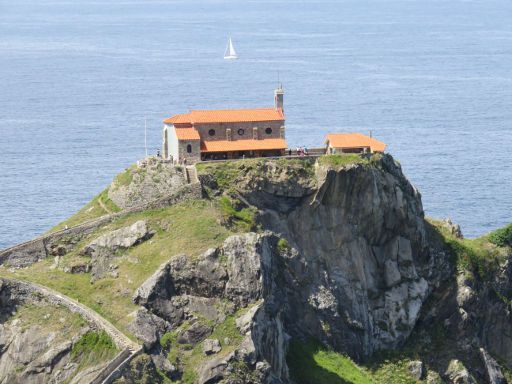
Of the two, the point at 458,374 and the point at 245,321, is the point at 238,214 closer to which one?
the point at 245,321

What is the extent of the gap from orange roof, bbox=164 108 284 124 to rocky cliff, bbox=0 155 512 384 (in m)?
5.79

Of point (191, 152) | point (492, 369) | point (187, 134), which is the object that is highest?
point (187, 134)

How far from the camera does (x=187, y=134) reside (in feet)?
406

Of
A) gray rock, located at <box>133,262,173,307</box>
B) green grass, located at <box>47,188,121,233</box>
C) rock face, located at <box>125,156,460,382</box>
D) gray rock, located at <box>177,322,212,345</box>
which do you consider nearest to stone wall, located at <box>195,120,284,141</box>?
rock face, located at <box>125,156,460,382</box>

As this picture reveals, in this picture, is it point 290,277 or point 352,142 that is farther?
point 352,142

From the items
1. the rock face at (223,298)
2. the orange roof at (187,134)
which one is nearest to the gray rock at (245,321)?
the rock face at (223,298)

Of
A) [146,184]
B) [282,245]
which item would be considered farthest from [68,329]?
[282,245]

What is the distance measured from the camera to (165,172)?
122000mm

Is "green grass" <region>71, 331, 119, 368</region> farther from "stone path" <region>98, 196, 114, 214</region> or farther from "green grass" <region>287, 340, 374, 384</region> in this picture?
"stone path" <region>98, 196, 114, 214</region>

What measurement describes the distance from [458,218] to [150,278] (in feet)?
245

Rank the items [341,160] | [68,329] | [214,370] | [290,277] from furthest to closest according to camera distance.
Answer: [341,160] → [290,277] → [68,329] → [214,370]

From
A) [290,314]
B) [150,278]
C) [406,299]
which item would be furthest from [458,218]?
[150,278]

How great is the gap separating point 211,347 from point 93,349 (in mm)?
9476

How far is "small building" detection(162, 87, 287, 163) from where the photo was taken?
12388cm
